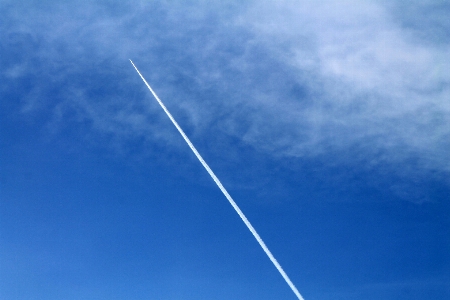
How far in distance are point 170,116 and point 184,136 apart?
8081 millimetres

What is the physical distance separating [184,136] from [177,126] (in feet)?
14.3

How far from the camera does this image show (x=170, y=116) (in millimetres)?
89750

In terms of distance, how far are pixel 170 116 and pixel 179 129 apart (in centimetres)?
528

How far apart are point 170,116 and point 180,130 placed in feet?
19.3

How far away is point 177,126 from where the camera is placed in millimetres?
92438

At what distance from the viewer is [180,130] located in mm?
92250

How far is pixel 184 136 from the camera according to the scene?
300 ft

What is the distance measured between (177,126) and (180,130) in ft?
5.74

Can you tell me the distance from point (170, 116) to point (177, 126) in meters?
4.49

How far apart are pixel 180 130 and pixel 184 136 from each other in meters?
2.64

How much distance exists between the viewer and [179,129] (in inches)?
3605
